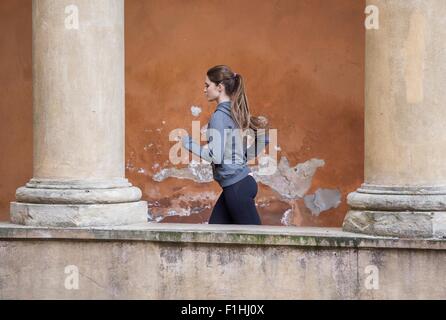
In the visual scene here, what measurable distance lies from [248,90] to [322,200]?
1.41m

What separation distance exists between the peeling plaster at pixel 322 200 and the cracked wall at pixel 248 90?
0.4 inches

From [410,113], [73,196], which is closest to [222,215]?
[73,196]

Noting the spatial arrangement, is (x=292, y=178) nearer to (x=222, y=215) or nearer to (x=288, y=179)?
(x=288, y=179)

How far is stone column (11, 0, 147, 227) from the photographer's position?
22.4 ft

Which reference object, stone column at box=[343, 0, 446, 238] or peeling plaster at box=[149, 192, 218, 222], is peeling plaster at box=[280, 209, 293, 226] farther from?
stone column at box=[343, 0, 446, 238]

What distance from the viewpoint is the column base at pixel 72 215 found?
6.77 m

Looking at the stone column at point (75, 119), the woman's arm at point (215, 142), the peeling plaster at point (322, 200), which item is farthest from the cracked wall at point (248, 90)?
the stone column at point (75, 119)

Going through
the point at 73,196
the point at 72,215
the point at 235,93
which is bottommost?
the point at 72,215

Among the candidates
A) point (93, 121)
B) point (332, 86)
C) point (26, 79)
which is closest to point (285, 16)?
point (332, 86)

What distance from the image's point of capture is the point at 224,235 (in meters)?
6.46

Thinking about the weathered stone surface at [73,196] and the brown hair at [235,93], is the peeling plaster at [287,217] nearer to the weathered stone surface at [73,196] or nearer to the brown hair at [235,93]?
the brown hair at [235,93]

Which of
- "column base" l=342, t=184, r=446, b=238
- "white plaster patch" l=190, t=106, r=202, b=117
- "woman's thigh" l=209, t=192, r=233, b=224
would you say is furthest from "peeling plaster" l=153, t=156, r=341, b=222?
"column base" l=342, t=184, r=446, b=238

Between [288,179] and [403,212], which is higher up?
[288,179]

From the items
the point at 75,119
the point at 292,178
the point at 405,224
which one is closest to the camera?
the point at 405,224
